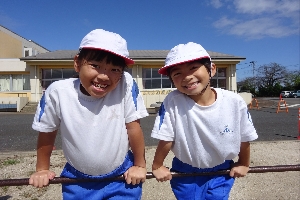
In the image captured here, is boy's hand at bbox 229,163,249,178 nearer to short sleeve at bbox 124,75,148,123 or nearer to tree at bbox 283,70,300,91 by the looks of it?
short sleeve at bbox 124,75,148,123

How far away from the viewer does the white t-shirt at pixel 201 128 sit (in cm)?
159

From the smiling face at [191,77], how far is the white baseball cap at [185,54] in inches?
1.9

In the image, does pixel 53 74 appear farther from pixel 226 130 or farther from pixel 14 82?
pixel 226 130

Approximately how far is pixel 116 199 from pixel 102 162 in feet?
0.80

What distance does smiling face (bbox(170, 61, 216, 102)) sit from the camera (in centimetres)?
158

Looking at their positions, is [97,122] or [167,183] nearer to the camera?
[97,122]

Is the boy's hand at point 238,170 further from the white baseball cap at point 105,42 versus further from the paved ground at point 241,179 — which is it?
the paved ground at point 241,179

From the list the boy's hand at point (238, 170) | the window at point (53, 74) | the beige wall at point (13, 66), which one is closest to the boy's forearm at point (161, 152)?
the boy's hand at point (238, 170)

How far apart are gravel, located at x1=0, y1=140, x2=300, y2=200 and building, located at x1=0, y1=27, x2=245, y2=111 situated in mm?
11575

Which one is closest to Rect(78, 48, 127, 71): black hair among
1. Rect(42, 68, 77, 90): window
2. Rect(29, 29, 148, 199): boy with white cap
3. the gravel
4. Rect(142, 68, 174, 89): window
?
Rect(29, 29, 148, 199): boy with white cap

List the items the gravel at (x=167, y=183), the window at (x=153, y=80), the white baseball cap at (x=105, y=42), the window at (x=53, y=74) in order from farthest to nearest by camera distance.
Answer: the window at (x=153, y=80) → the window at (x=53, y=74) → the gravel at (x=167, y=183) → the white baseball cap at (x=105, y=42)

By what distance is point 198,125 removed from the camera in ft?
5.18

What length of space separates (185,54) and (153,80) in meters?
16.4

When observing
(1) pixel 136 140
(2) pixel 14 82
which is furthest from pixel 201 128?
(2) pixel 14 82
